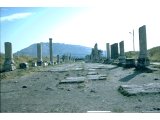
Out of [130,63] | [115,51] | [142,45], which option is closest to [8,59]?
A: [130,63]

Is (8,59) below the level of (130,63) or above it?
above

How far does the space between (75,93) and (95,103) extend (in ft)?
5.96

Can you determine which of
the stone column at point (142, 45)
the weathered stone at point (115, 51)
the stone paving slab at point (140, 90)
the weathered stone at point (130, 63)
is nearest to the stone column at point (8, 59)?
the weathered stone at point (130, 63)

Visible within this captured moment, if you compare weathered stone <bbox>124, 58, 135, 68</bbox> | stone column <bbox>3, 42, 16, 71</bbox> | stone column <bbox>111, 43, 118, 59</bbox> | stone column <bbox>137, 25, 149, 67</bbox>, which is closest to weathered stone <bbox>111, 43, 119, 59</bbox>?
stone column <bbox>111, 43, 118, 59</bbox>

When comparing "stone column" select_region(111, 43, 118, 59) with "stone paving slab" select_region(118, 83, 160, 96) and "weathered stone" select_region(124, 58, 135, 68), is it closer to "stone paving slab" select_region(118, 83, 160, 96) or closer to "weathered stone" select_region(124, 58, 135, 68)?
"weathered stone" select_region(124, 58, 135, 68)

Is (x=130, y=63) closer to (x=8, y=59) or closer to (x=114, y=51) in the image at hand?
(x=8, y=59)

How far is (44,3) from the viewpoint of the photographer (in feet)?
26.1

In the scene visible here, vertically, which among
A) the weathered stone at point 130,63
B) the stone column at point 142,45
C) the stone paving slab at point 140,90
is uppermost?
the stone column at point 142,45

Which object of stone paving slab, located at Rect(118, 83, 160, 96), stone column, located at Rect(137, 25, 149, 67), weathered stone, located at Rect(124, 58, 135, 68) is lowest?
stone paving slab, located at Rect(118, 83, 160, 96)

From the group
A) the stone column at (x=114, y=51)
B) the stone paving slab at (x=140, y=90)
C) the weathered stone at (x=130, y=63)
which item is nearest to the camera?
the stone paving slab at (x=140, y=90)

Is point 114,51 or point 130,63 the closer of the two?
point 130,63

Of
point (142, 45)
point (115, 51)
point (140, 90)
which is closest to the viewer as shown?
point (140, 90)

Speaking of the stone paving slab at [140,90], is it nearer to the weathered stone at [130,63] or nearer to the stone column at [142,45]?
the stone column at [142,45]
